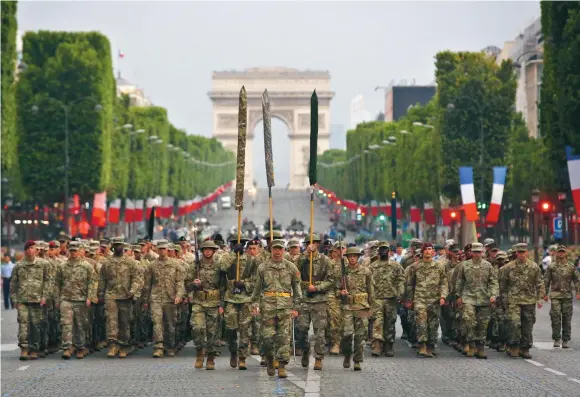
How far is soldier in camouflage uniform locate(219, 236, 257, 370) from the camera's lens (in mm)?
23750

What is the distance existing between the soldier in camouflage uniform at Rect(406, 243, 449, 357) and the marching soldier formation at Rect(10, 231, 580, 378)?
0.02m

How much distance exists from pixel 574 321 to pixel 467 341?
42.1ft

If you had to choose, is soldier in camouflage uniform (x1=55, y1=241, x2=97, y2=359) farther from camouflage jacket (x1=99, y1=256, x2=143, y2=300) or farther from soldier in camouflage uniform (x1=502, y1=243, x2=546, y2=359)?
soldier in camouflage uniform (x1=502, y1=243, x2=546, y2=359)

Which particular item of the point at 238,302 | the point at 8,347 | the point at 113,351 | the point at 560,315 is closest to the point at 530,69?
the point at 560,315

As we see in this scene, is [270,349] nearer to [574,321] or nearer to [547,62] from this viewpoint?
[574,321]

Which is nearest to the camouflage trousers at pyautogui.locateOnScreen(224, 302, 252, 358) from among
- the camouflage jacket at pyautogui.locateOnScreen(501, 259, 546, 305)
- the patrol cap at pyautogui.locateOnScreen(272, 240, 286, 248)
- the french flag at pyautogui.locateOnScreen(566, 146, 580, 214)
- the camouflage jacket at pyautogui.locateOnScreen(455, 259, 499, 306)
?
the patrol cap at pyautogui.locateOnScreen(272, 240, 286, 248)

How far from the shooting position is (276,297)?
2272 cm

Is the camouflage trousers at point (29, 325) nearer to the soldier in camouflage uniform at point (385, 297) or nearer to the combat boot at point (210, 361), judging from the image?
the combat boot at point (210, 361)

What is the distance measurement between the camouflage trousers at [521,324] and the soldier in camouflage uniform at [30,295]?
710cm

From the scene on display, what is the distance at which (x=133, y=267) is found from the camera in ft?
88.0

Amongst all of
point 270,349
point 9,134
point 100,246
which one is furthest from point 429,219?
point 270,349

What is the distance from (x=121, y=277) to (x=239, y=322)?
3.69m

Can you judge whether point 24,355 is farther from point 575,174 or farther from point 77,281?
point 575,174

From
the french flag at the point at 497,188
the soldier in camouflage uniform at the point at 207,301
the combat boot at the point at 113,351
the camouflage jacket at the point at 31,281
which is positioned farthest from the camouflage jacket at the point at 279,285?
the french flag at the point at 497,188
